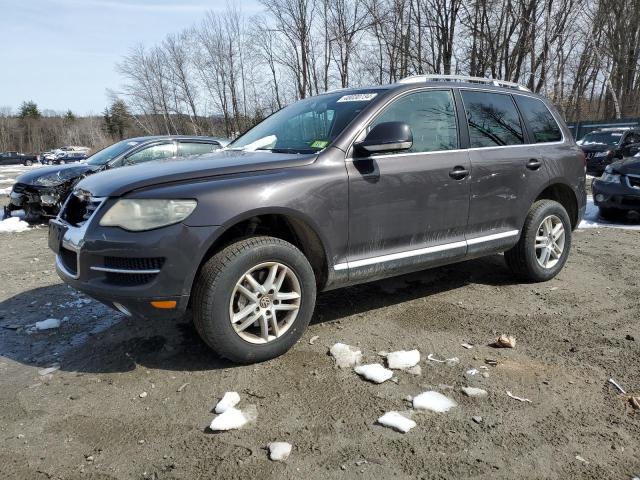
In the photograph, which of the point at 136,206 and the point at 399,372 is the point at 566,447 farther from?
the point at 136,206

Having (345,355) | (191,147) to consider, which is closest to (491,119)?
(345,355)

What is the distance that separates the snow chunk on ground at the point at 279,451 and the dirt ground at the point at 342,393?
4 cm

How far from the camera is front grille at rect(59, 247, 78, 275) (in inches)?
117

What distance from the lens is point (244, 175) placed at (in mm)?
3010

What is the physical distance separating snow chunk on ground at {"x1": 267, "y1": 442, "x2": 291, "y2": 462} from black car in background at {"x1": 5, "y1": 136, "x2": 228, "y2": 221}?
656 cm

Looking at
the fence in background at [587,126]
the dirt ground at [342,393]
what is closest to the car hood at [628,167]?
the dirt ground at [342,393]

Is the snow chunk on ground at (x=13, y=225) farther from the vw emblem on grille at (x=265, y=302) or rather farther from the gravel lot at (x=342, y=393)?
the vw emblem on grille at (x=265, y=302)

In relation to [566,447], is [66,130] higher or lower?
higher

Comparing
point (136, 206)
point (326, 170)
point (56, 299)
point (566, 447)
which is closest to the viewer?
point (566, 447)

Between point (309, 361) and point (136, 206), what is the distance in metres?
1.44

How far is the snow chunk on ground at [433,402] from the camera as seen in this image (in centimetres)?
255

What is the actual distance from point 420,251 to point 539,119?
6.85ft

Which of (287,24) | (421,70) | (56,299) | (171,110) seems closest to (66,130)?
(171,110)

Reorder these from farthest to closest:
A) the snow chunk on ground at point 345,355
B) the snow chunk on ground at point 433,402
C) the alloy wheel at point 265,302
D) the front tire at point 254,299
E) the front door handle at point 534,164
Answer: the front door handle at point 534,164 → the snow chunk on ground at point 345,355 → the alloy wheel at point 265,302 → the front tire at point 254,299 → the snow chunk on ground at point 433,402
